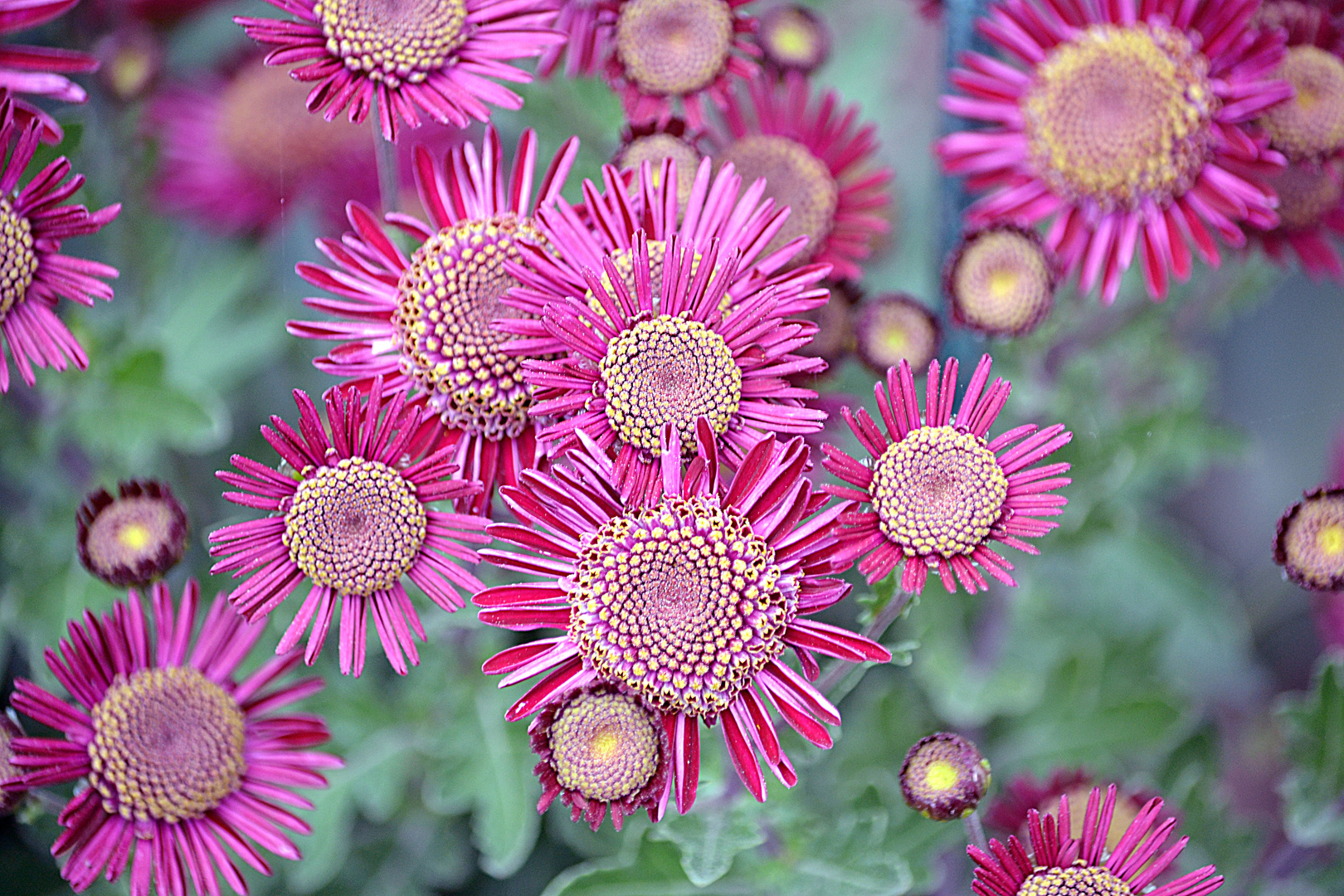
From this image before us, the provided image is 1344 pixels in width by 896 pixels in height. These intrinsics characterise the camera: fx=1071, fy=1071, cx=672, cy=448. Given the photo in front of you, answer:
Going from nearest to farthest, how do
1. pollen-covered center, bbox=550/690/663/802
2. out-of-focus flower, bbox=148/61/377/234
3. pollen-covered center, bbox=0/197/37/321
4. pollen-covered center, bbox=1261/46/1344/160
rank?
pollen-covered center, bbox=550/690/663/802, pollen-covered center, bbox=0/197/37/321, pollen-covered center, bbox=1261/46/1344/160, out-of-focus flower, bbox=148/61/377/234

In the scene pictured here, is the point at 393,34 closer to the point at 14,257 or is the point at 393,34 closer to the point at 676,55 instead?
the point at 676,55

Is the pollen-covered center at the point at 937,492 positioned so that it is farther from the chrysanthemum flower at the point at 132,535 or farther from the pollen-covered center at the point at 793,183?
the chrysanthemum flower at the point at 132,535

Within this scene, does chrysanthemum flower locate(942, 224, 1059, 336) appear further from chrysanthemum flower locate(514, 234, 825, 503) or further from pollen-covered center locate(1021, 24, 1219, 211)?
chrysanthemum flower locate(514, 234, 825, 503)

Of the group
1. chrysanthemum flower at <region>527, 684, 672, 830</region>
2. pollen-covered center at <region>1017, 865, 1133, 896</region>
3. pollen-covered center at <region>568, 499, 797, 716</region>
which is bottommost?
pollen-covered center at <region>1017, 865, 1133, 896</region>

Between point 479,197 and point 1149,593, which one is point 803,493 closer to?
point 479,197

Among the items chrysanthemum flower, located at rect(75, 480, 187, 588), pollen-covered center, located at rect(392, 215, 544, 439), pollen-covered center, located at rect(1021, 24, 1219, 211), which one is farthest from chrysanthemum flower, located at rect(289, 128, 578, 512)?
pollen-covered center, located at rect(1021, 24, 1219, 211)

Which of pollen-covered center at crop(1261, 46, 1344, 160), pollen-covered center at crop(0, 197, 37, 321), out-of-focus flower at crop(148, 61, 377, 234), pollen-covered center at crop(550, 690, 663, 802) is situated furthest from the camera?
out-of-focus flower at crop(148, 61, 377, 234)

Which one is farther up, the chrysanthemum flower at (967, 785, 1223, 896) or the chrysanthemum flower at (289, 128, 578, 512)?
the chrysanthemum flower at (289, 128, 578, 512)

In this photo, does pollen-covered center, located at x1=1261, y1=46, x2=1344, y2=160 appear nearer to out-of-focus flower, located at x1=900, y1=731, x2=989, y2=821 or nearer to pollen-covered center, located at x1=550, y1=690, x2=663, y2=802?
out-of-focus flower, located at x1=900, y1=731, x2=989, y2=821

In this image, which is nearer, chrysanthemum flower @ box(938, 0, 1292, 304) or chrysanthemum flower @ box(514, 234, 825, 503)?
chrysanthemum flower @ box(514, 234, 825, 503)
